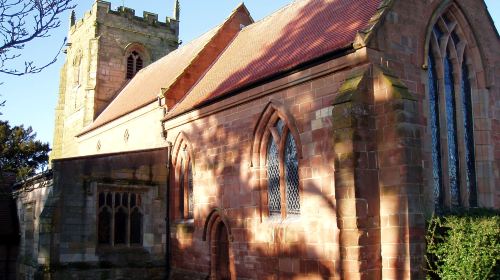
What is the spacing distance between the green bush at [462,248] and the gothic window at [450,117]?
1.43 metres

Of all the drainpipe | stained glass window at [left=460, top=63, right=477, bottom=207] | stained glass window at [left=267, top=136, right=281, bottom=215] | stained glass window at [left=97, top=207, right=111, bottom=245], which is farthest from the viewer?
the drainpipe

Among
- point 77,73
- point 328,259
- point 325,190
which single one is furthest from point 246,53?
point 77,73

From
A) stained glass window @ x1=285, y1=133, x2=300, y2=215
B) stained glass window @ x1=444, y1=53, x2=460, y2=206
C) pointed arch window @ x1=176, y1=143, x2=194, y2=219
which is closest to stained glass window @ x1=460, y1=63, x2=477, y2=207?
stained glass window @ x1=444, y1=53, x2=460, y2=206

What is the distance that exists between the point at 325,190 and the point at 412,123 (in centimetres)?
246

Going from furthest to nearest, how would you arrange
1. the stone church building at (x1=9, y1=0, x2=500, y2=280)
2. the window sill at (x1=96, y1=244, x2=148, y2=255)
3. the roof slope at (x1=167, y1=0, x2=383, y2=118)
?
the window sill at (x1=96, y1=244, x2=148, y2=255) < the roof slope at (x1=167, y1=0, x2=383, y2=118) < the stone church building at (x1=9, y1=0, x2=500, y2=280)

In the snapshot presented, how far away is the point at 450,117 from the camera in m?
13.7

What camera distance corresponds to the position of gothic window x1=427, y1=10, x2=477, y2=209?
12.9 metres

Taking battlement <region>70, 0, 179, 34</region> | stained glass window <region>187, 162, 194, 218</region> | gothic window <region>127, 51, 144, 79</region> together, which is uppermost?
battlement <region>70, 0, 179, 34</region>

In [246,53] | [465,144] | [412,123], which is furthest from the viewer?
[246,53]

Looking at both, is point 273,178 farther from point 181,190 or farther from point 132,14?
point 132,14

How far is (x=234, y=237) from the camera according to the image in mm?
14586

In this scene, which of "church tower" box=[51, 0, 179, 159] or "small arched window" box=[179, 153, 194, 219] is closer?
"small arched window" box=[179, 153, 194, 219]

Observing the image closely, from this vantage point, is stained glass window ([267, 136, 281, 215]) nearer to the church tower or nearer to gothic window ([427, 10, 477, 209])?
gothic window ([427, 10, 477, 209])

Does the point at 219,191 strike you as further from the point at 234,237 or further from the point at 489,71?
the point at 489,71
